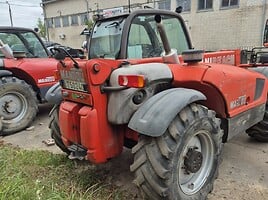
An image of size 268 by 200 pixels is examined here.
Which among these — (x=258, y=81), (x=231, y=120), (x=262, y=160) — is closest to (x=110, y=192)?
(x=231, y=120)

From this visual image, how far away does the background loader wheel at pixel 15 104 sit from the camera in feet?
17.2

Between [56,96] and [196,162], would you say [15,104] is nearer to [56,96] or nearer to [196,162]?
[56,96]

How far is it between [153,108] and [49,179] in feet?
5.18

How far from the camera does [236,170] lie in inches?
132

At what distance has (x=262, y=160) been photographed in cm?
357

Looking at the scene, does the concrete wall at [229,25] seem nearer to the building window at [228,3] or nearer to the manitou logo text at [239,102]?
the building window at [228,3]

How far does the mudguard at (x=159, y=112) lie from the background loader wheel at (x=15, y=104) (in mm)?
3718

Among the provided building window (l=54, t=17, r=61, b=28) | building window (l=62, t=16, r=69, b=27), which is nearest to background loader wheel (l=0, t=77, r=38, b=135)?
building window (l=62, t=16, r=69, b=27)

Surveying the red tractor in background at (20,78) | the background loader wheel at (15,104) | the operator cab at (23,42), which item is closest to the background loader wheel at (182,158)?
the red tractor in background at (20,78)

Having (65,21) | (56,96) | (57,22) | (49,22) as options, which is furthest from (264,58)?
(49,22)

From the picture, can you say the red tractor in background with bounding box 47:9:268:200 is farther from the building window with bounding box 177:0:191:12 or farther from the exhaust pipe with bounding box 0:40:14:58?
the building window with bounding box 177:0:191:12

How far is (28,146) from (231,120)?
3218 millimetres

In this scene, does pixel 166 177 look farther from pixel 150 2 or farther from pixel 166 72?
pixel 150 2

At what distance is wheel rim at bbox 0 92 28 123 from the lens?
532 centimetres
